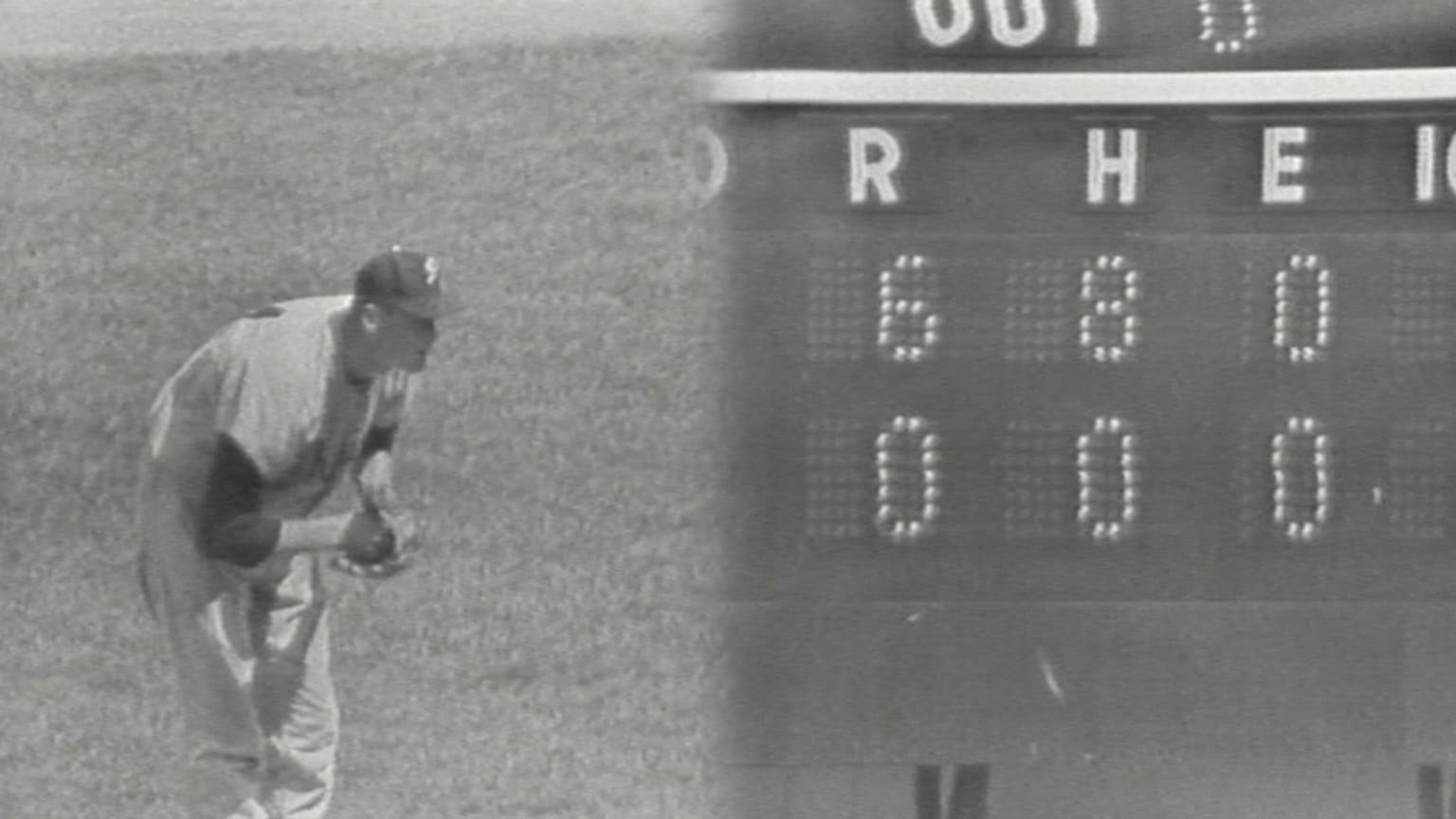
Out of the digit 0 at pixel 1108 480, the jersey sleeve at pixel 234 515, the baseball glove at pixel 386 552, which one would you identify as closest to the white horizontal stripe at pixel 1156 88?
the digit 0 at pixel 1108 480

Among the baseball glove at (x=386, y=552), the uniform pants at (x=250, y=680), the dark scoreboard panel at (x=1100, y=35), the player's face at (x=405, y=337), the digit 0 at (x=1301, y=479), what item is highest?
the dark scoreboard panel at (x=1100, y=35)

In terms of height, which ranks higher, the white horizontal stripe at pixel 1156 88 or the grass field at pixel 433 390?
the white horizontal stripe at pixel 1156 88

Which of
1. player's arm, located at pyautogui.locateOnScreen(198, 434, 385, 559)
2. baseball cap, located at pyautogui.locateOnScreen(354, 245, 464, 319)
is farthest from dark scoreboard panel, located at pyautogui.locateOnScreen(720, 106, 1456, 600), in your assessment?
player's arm, located at pyautogui.locateOnScreen(198, 434, 385, 559)

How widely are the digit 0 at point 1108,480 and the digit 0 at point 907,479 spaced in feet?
0.62

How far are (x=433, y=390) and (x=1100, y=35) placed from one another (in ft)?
3.16

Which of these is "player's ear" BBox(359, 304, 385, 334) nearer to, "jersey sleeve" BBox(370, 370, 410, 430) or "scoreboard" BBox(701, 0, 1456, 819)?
"jersey sleeve" BBox(370, 370, 410, 430)

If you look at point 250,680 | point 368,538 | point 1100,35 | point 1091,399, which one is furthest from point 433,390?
point 1100,35

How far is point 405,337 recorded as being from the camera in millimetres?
4500

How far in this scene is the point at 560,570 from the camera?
14.9ft

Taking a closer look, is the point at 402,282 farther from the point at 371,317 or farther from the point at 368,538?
the point at 368,538

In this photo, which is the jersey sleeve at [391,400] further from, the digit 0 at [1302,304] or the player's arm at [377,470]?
the digit 0 at [1302,304]

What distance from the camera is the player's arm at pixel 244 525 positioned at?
4.48 meters

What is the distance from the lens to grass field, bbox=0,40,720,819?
450 centimetres

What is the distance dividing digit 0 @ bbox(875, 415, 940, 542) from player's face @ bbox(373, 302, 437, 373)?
59cm
